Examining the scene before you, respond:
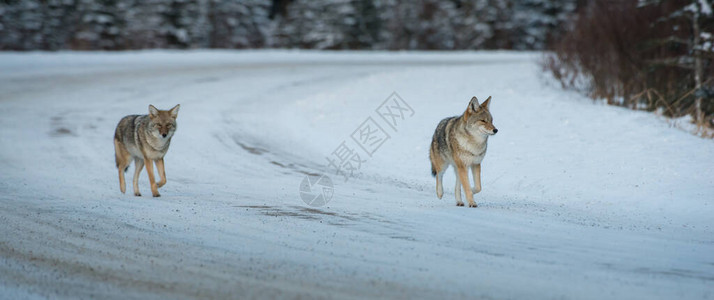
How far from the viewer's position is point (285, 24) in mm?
59594

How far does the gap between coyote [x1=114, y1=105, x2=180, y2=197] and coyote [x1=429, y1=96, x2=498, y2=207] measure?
3899 millimetres

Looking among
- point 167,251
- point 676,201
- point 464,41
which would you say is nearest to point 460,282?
point 167,251

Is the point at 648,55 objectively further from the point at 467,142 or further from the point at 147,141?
the point at 147,141

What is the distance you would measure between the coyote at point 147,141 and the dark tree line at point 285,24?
132 ft

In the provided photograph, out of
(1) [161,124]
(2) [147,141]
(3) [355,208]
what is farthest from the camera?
(2) [147,141]

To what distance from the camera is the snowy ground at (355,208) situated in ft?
16.6

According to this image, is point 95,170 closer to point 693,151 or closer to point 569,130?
point 569,130

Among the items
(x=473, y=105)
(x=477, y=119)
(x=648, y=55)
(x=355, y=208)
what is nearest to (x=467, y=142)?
(x=477, y=119)

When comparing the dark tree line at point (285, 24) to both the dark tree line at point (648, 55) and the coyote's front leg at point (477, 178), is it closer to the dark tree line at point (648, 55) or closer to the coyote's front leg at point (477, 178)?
the dark tree line at point (648, 55)

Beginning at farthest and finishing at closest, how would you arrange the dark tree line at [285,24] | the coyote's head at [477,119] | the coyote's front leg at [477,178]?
the dark tree line at [285,24] → the coyote's front leg at [477,178] → the coyote's head at [477,119]

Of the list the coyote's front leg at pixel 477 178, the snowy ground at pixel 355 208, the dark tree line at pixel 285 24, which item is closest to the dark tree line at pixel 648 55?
the snowy ground at pixel 355 208

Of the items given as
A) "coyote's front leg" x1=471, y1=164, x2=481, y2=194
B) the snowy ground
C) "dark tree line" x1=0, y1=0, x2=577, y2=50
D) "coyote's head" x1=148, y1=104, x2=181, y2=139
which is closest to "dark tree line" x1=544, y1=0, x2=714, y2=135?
the snowy ground

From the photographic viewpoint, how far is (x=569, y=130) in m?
13.0

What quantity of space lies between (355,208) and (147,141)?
11.0 feet
